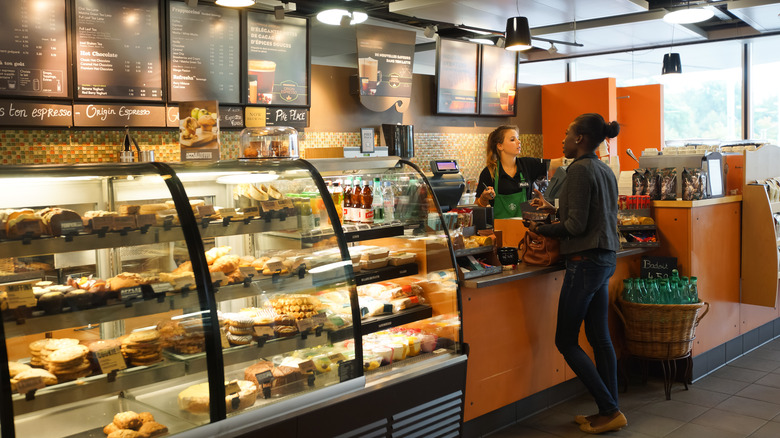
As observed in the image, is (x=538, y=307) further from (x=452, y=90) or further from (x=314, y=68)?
(x=452, y=90)

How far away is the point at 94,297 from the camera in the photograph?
2357 mm

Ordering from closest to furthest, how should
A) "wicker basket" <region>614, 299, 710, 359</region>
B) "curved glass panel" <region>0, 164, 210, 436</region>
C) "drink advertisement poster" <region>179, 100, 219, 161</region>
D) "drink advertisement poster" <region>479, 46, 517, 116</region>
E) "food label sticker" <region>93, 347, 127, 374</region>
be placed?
1. "curved glass panel" <region>0, 164, 210, 436</region>
2. "food label sticker" <region>93, 347, 127, 374</region>
3. "drink advertisement poster" <region>179, 100, 219, 161</region>
4. "wicker basket" <region>614, 299, 710, 359</region>
5. "drink advertisement poster" <region>479, 46, 517, 116</region>

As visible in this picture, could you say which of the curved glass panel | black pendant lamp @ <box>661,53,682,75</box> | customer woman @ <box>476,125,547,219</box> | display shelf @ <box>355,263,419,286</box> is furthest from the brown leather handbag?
black pendant lamp @ <box>661,53,682,75</box>

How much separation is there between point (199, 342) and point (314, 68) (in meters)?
4.16

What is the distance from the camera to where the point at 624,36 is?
951cm

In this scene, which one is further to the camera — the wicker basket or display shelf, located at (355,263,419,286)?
the wicker basket

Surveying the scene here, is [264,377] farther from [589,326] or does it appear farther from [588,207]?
[589,326]

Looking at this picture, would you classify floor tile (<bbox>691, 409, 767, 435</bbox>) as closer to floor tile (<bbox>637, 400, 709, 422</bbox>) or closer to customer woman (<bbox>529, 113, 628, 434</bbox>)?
floor tile (<bbox>637, 400, 709, 422</bbox>)

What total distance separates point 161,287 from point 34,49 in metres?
2.71

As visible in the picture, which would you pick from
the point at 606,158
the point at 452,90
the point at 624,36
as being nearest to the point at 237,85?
the point at 452,90

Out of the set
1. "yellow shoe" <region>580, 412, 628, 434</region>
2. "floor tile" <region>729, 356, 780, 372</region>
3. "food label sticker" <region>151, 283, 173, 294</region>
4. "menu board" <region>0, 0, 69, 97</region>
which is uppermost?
"menu board" <region>0, 0, 69, 97</region>

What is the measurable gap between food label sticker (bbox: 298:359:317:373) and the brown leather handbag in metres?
1.83

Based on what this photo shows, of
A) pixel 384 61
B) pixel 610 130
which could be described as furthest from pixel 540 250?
pixel 384 61

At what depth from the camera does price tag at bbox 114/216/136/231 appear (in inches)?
98.5
